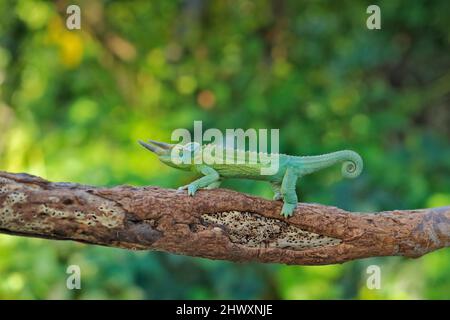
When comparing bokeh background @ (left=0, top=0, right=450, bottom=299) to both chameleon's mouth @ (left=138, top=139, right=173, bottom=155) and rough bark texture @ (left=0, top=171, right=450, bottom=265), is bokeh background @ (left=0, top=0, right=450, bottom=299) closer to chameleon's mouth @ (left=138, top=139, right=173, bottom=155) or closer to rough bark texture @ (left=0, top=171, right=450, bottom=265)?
rough bark texture @ (left=0, top=171, right=450, bottom=265)

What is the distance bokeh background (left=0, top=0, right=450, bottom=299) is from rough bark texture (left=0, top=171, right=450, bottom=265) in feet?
3.29

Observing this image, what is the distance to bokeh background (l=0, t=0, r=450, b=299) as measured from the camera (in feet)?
8.41

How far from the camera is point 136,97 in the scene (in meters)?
3.58

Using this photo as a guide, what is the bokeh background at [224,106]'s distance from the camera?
256 centimetres

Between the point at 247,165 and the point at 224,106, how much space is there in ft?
6.62

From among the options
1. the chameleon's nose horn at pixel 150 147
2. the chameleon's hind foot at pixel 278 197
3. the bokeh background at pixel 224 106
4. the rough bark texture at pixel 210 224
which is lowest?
the rough bark texture at pixel 210 224

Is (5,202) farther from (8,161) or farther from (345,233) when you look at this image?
(8,161)

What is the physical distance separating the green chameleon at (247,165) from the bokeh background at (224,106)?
43.0 inches

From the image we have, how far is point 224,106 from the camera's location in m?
3.32

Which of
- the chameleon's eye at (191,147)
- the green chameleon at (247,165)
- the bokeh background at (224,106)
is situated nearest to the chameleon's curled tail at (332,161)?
the green chameleon at (247,165)

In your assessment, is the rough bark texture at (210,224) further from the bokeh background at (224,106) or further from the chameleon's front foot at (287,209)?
the bokeh background at (224,106)

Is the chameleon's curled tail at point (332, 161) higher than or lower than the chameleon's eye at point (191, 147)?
lower

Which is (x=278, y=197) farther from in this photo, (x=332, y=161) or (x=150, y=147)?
(x=150, y=147)

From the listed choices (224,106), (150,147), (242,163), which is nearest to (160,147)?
(150,147)
